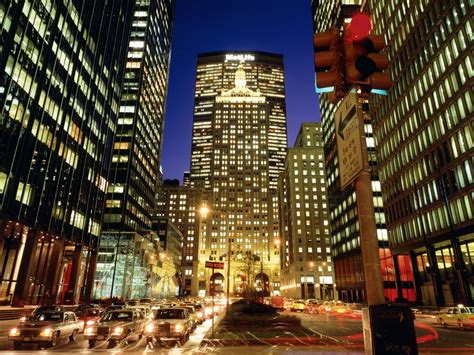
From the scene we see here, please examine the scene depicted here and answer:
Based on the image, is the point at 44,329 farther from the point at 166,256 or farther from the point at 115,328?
the point at 166,256

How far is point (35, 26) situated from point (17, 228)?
28.2 m

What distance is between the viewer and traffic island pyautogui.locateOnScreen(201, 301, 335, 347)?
18.4 meters

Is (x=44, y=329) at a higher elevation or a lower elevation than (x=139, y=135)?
lower

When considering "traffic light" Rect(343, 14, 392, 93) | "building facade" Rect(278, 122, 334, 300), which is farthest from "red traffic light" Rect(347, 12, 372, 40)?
"building facade" Rect(278, 122, 334, 300)

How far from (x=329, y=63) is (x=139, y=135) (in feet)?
347

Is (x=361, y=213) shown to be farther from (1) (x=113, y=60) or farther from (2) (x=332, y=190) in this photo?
(2) (x=332, y=190)

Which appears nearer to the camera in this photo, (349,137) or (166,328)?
(349,137)

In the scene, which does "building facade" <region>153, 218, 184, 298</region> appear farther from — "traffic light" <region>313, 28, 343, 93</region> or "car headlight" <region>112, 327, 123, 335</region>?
"traffic light" <region>313, 28, 343, 93</region>

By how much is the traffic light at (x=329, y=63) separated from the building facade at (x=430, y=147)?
4290 cm

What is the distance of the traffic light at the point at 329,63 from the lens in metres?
6.35

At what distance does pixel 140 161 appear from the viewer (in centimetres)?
10769

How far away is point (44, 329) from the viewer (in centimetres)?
1723

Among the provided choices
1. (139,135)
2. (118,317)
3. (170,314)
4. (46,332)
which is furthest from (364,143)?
(139,135)

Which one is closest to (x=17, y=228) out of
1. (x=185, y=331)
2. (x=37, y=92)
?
(x=37, y=92)
